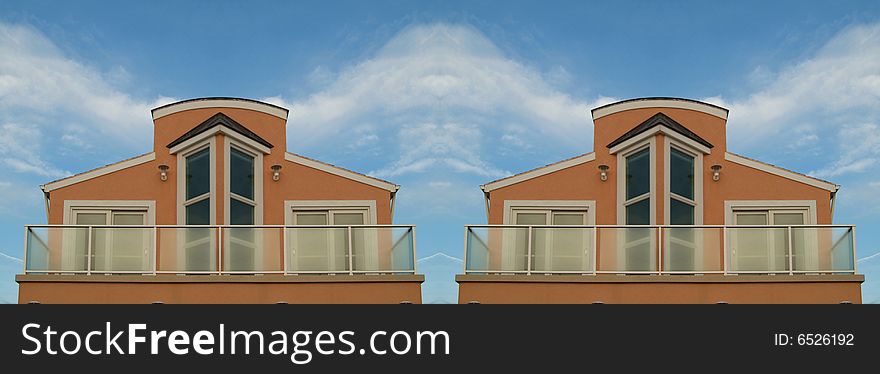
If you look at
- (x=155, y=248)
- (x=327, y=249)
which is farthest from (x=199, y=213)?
(x=327, y=249)

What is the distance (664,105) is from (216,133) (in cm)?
918

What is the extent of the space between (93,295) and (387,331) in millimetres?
5938

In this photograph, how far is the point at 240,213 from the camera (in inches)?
848

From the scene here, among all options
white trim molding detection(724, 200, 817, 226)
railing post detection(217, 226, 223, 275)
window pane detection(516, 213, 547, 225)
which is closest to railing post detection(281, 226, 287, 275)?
railing post detection(217, 226, 223, 275)

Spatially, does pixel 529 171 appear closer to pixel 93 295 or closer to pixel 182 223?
pixel 182 223

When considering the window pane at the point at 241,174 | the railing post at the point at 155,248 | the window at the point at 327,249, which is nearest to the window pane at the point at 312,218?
the window pane at the point at 241,174

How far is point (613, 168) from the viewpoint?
2180 centimetres

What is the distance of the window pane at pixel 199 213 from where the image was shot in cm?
2138

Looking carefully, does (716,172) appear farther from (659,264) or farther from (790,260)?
(659,264)

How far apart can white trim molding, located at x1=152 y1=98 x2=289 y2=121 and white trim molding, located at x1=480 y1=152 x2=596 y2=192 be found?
4.87m

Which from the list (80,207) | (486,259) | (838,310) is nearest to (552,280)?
(486,259)

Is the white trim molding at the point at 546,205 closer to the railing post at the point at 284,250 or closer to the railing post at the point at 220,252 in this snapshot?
the railing post at the point at 284,250

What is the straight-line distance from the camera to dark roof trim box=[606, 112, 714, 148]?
21.3 m

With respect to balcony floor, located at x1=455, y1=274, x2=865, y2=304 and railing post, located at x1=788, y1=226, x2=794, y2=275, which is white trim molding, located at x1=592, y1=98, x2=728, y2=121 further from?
balcony floor, located at x1=455, y1=274, x2=865, y2=304
